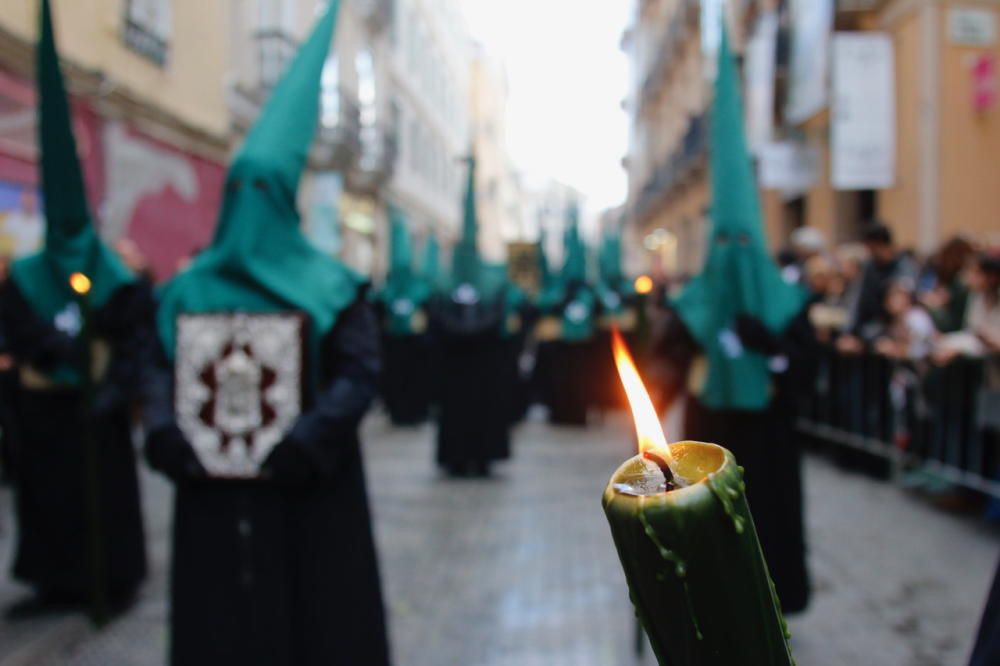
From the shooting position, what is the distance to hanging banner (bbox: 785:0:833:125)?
43.7 ft

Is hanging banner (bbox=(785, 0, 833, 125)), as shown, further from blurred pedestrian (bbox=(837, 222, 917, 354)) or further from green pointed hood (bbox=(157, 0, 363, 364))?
green pointed hood (bbox=(157, 0, 363, 364))

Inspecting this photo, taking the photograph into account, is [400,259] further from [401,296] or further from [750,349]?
[750,349]

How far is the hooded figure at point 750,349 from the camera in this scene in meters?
4.22

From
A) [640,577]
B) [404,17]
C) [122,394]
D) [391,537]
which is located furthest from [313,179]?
A: [640,577]

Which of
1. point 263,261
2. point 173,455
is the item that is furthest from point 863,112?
point 173,455

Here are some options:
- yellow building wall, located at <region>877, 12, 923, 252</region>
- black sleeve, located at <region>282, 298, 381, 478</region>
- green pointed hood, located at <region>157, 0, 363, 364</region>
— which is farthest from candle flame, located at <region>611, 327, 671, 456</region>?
yellow building wall, located at <region>877, 12, 923, 252</region>

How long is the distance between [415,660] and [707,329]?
6.43ft

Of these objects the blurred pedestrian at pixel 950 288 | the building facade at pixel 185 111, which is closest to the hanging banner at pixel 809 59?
the blurred pedestrian at pixel 950 288

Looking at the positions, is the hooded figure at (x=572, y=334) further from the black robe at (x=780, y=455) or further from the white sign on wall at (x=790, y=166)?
the black robe at (x=780, y=455)

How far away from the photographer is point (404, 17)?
3216 cm

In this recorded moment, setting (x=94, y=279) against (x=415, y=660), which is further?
(x=94, y=279)

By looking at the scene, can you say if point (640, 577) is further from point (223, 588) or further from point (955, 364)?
point (955, 364)

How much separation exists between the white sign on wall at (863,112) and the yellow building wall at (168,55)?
9.00 meters

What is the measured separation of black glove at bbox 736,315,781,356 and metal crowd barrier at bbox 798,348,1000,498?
1168 mm
